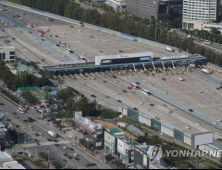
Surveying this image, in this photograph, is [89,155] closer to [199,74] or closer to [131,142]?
[131,142]

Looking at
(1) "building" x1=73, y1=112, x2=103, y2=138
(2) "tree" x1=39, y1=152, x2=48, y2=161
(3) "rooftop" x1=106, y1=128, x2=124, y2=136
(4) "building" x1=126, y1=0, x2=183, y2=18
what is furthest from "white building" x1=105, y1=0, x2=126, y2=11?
(2) "tree" x1=39, y1=152, x2=48, y2=161

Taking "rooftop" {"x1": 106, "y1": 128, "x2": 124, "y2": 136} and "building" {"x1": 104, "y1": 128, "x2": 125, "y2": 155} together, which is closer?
"building" {"x1": 104, "y1": 128, "x2": 125, "y2": 155}

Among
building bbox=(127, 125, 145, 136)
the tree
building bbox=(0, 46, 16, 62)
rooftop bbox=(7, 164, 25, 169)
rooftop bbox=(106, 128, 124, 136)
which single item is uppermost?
building bbox=(0, 46, 16, 62)

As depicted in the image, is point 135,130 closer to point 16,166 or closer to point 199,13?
point 16,166

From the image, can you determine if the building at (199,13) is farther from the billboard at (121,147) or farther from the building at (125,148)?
the billboard at (121,147)

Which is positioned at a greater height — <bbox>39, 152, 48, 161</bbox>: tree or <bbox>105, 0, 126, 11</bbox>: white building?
<bbox>105, 0, 126, 11</bbox>: white building

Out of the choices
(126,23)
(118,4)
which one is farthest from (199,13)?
(118,4)

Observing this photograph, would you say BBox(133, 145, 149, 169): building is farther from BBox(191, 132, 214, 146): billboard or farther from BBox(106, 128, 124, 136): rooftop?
BBox(106, 128, 124, 136): rooftop

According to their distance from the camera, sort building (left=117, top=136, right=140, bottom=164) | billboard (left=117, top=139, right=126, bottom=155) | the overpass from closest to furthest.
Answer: building (left=117, top=136, right=140, bottom=164) → billboard (left=117, top=139, right=126, bottom=155) → the overpass
